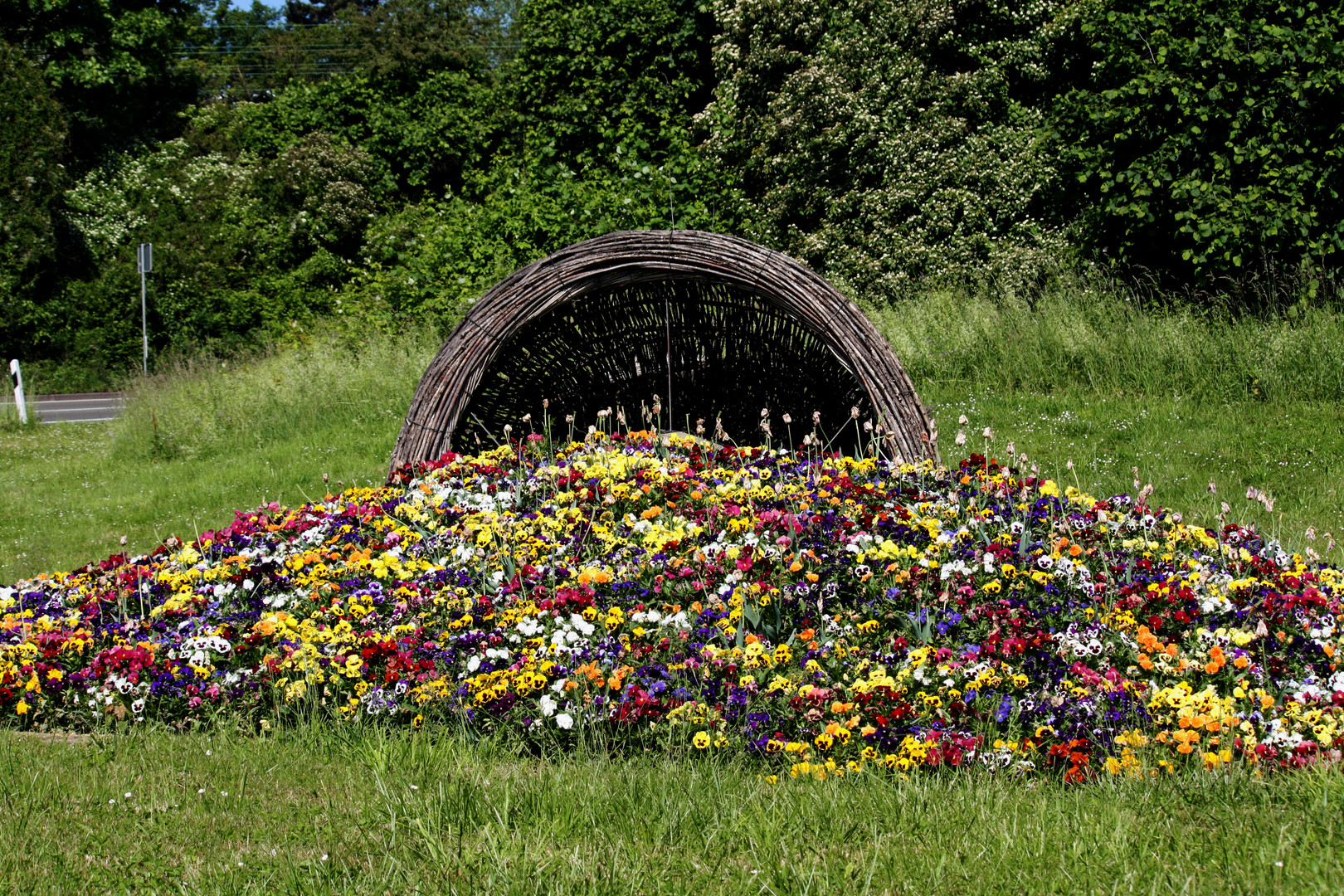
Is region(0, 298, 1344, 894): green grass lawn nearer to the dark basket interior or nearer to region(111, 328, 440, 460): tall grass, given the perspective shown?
the dark basket interior

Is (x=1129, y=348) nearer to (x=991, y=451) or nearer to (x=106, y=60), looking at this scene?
(x=991, y=451)

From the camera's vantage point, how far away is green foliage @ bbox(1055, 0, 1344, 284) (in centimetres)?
851

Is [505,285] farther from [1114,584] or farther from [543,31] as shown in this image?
[543,31]

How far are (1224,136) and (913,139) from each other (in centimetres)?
498

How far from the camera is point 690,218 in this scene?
1504 centimetres

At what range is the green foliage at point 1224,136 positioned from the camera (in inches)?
335

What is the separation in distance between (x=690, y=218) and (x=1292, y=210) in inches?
327

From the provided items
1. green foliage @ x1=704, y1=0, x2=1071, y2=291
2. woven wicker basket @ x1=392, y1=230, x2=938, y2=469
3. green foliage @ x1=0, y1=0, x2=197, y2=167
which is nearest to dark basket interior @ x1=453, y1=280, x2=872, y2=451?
woven wicker basket @ x1=392, y1=230, x2=938, y2=469

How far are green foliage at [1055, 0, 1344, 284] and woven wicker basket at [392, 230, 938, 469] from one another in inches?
204

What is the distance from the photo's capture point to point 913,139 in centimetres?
1352

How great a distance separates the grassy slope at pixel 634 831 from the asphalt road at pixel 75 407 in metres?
14.1

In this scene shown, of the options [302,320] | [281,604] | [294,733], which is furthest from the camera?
[302,320]

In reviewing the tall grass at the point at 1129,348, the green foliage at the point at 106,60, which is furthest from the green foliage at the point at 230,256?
the tall grass at the point at 1129,348

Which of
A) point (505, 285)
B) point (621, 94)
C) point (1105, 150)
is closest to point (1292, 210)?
point (1105, 150)
